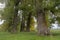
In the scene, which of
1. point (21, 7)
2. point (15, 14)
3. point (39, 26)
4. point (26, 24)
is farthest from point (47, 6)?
point (26, 24)

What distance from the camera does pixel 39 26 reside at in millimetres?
25234

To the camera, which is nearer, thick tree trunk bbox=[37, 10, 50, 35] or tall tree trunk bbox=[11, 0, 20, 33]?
thick tree trunk bbox=[37, 10, 50, 35]

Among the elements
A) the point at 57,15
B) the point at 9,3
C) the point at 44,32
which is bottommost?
the point at 44,32

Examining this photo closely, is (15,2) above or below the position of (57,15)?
above

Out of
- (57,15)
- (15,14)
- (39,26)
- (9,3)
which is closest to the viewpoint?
(39,26)

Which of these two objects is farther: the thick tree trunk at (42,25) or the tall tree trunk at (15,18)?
the tall tree trunk at (15,18)

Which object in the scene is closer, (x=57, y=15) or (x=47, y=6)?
(x=47, y=6)

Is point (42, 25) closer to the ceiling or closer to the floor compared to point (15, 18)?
closer to the floor

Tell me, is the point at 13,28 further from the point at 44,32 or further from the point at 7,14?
the point at 44,32

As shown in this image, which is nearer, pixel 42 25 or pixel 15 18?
pixel 42 25

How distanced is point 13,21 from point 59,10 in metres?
10.4

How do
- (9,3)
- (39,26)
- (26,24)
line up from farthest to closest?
(26,24) < (9,3) < (39,26)

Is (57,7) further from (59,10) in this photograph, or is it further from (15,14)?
(15,14)

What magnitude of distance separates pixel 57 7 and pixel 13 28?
10097mm
